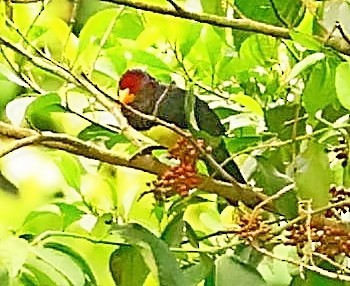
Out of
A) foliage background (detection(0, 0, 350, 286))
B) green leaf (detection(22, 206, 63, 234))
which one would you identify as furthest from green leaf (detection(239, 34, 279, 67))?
green leaf (detection(22, 206, 63, 234))

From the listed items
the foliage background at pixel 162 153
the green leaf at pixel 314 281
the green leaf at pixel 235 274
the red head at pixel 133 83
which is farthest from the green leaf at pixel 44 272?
the red head at pixel 133 83

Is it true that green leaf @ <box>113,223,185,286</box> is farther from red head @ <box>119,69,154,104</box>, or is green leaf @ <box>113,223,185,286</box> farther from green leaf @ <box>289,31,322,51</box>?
red head @ <box>119,69,154,104</box>

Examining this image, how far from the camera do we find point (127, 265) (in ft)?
2.27

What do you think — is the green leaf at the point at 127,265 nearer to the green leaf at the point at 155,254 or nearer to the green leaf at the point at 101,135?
the green leaf at the point at 155,254

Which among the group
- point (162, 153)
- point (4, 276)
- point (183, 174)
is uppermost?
point (162, 153)

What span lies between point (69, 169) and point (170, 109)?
33 cm

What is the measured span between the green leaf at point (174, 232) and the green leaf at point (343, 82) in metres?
0.20

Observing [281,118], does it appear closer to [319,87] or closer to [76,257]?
[319,87]

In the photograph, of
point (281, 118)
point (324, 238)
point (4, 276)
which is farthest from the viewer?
point (281, 118)

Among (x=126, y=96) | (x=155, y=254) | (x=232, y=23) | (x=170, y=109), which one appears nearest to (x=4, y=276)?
(x=155, y=254)

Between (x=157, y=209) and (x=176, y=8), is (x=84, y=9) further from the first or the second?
(x=176, y=8)

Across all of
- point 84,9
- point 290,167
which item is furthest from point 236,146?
point 84,9

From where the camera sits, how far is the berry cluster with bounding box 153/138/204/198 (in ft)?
2.23

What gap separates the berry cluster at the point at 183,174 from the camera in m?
0.68
